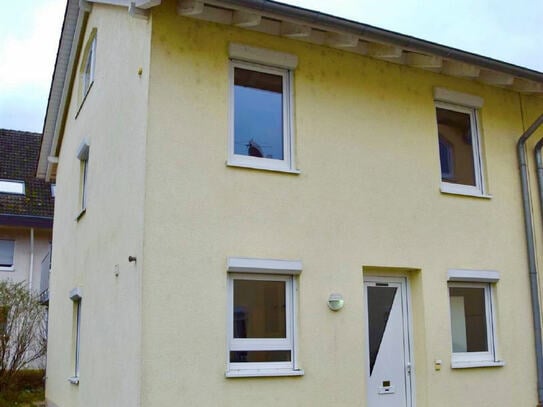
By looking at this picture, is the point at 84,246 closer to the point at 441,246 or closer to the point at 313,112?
the point at 313,112

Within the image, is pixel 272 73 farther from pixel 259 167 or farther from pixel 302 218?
pixel 302 218

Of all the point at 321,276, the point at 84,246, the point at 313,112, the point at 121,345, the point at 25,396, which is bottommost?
the point at 25,396

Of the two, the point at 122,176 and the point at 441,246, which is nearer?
the point at 122,176

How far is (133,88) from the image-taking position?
364 inches

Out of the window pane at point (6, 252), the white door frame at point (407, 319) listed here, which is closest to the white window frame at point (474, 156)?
the white door frame at point (407, 319)

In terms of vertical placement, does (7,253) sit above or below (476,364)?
above

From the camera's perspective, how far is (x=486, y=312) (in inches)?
408

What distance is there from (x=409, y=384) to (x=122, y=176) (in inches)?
211

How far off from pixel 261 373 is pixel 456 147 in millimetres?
5244

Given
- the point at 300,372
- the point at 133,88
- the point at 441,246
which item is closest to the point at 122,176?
the point at 133,88

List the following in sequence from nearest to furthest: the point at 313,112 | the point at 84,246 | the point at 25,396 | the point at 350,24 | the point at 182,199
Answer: the point at 182,199
the point at 350,24
the point at 313,112
the point at 84,246
the point at 25,396

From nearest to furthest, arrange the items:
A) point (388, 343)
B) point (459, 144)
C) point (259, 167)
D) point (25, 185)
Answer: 1. point (259, 167)
2. point (388, 343)
3. point (459, 144)
4. point (25, 185)

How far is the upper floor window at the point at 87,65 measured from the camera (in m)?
13.5

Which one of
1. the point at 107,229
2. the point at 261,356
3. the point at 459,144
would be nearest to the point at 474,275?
the point at 459,144
